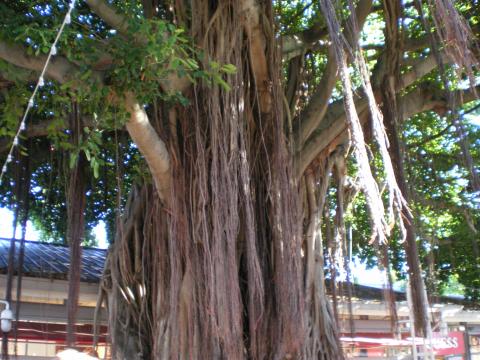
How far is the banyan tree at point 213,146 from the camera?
287 cm

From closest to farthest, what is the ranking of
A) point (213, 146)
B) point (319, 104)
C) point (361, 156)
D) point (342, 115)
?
point (361, 156)
point (213, 146)
point (319, 104)
point (342, 115)

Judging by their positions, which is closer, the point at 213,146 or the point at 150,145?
the point at 150,145

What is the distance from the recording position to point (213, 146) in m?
3.24

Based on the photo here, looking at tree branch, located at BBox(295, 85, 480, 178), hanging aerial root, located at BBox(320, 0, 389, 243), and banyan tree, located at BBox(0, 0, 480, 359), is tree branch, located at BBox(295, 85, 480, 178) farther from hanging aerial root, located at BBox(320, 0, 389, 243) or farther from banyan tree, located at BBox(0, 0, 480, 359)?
hanging aerial root, located at BBox(320, 0, 389, 243)

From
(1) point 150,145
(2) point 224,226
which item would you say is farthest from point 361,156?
(1) point 150,145

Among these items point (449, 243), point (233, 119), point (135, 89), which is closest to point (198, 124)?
point (233, 119)

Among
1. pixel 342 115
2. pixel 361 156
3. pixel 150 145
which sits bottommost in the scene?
pixel 361 156

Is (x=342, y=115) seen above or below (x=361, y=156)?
above

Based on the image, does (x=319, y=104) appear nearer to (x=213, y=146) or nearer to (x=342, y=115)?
(x=342, y=115)

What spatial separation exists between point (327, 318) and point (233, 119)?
61.4 inches

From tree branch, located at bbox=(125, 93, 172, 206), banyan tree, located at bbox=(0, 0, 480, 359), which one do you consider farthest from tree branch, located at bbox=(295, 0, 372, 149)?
tree branch, located at bbox=(125, 93, 172, 206)

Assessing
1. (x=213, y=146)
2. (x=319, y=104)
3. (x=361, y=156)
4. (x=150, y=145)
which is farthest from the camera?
(x=319, y=104)

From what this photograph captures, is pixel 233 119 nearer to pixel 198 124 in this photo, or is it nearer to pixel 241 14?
pixel 198 124

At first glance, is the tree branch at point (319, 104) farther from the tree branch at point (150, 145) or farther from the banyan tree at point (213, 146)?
the tree branch at point (150, 145)
